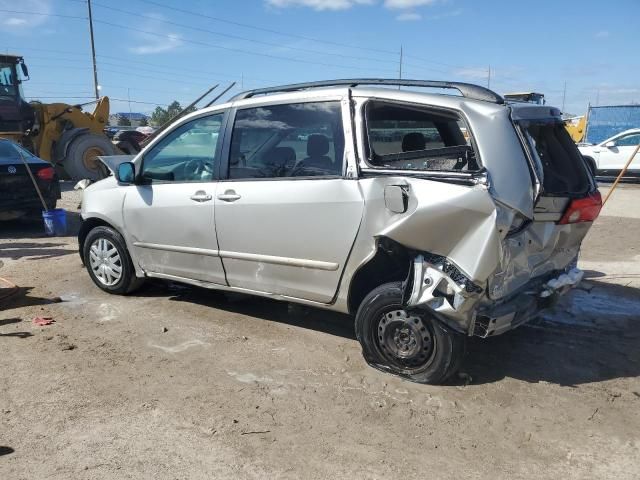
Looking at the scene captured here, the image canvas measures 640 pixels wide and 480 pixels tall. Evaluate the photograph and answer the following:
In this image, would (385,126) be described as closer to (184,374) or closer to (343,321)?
(343,321)

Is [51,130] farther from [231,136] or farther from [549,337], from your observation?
[549,337]

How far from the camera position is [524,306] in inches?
149

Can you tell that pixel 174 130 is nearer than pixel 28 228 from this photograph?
Yes

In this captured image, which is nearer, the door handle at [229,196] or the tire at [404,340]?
the tire at [404,340]

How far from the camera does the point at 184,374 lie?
4.05m

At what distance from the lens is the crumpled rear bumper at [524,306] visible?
3569 mm

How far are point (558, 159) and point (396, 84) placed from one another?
1.32 meters

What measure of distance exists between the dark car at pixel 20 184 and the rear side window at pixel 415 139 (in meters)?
6.82

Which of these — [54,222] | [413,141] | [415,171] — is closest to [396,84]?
[413,141]

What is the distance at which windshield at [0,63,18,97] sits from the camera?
581 inches

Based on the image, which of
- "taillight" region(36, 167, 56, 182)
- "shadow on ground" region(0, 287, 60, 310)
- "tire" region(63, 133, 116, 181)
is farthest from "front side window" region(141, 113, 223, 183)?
"tire" region(63, 133, 116, 181)

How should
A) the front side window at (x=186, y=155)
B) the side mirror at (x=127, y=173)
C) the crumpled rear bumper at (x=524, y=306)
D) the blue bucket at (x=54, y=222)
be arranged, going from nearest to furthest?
the crumpled rear bumper at (x=524, y=306), the front side window at (x=186, y=155), the side mirror at (x=127, y=173), the blue bucket at (x=54, y=222)

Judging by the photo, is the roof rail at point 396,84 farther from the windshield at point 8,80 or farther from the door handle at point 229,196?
the windshield at point 8,80

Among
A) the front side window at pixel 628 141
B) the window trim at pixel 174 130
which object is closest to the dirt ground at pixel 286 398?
the window trim at pixel 174 130
